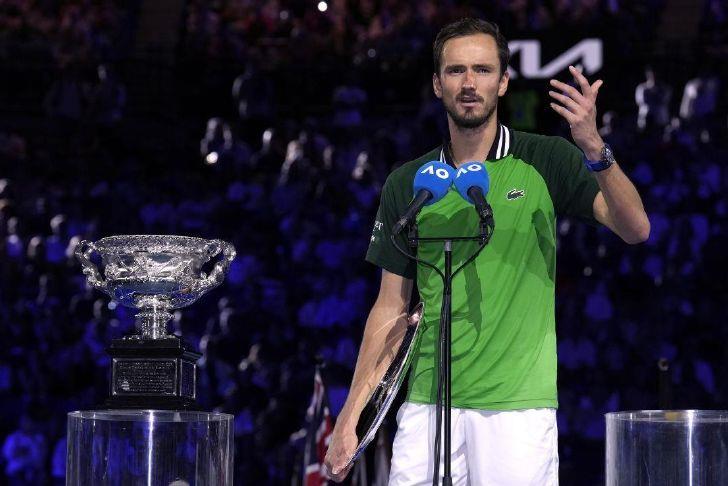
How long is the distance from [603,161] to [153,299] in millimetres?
1412

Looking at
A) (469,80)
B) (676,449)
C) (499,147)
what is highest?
(469,80)

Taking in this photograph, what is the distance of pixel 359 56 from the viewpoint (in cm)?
1095

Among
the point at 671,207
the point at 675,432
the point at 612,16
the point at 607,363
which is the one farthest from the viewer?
the point at 612,16

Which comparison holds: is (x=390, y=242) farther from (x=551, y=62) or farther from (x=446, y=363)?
(x=551, y=62)

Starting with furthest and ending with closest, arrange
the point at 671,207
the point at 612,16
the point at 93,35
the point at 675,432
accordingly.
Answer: the point at 93,35 < the point at 612,16 < the point at 671,207 < the point at 675,432

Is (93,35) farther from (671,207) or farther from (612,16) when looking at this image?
(671,207)

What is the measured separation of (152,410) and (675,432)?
4.27ft

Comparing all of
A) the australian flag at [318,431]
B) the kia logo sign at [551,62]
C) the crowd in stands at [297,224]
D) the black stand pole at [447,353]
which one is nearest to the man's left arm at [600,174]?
the black stand pole at [447,353]

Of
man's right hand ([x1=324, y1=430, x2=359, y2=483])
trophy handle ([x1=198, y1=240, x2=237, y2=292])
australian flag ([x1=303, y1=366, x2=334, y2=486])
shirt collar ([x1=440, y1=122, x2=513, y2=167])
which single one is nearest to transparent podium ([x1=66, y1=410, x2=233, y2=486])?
man's right hand ([x1=324, y1=430, x2=359, y2=483])

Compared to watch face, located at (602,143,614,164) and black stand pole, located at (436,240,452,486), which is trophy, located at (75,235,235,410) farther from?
watch face, located at (602,143,614,164)

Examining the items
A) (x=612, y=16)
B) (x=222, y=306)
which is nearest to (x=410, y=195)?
(x=222, y=306)

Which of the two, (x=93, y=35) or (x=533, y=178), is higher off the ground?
(x=93, y=35)

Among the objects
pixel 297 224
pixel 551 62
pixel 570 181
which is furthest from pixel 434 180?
pixel 551 62

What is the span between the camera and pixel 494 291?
2.95 m
